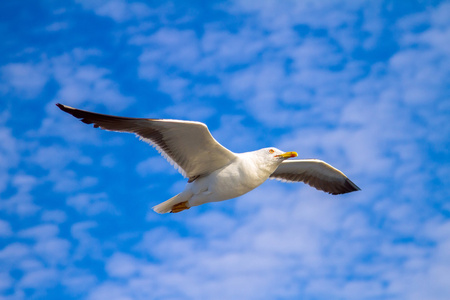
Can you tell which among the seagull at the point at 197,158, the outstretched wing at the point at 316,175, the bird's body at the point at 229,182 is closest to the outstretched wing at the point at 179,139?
the seagull at the point at 197,158

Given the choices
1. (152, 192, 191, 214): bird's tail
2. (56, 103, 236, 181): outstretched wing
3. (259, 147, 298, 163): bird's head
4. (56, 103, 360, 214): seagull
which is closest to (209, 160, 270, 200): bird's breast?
(56, 103, 360, 214): seagull

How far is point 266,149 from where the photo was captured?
43.7 feet

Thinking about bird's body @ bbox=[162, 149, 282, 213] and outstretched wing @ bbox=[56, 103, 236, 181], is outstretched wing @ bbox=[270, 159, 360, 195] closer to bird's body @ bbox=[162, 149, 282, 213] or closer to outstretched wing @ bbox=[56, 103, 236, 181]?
bird's body @ bbox=[162, 149, 282, 213]

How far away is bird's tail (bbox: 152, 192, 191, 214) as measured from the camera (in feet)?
43.7

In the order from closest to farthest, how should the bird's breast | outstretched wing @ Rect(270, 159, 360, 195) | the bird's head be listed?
the bird's breast < the bird's head < outstretched wing @ Rect(270, 159, 360, 195)

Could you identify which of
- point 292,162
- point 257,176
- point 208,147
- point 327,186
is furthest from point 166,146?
point 327,186

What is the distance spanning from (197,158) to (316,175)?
193 inches

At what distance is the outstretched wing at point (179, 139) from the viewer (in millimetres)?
12109

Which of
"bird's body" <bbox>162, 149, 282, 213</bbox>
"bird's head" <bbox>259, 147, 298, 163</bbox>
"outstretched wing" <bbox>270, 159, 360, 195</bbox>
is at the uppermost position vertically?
"outstretched wing" <bbox>270, 159, 360, 195</bbox>

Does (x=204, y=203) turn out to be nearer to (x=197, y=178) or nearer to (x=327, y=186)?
(x=197, y=178)

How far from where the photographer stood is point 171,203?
13430 mm

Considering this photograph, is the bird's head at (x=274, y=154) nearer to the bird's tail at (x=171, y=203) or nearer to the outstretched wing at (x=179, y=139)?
the outstretched wing at (x=179, y=139)

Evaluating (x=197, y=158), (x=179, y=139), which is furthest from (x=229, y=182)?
(x=179, y=139)

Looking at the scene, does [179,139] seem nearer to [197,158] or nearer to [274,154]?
[197,158]
